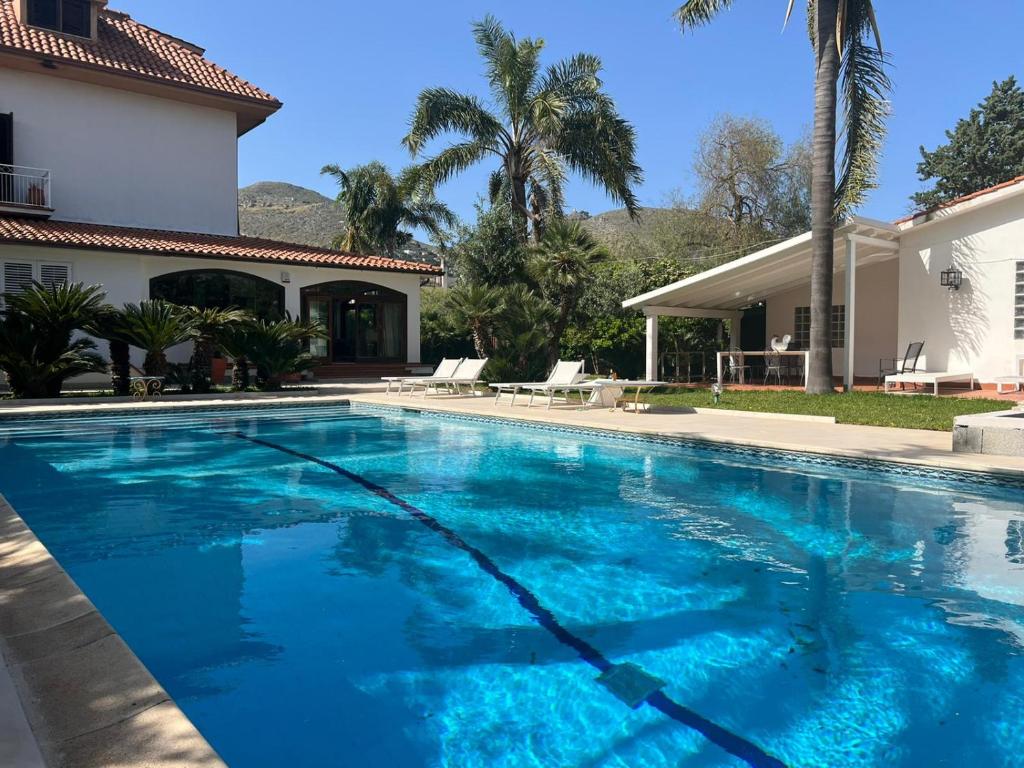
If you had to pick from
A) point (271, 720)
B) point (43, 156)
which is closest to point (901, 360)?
point (271, 720)

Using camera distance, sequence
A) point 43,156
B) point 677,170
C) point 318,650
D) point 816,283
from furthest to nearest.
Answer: point 677,170 → point 43,156 → point 816,283 → point 318,650

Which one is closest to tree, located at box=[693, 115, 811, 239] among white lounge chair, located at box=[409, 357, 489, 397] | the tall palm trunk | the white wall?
the tall palm trunk

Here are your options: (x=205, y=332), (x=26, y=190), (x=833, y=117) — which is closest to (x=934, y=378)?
(x=833, y=117)

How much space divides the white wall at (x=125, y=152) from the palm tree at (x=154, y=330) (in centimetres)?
752

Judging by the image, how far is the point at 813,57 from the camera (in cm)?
1549

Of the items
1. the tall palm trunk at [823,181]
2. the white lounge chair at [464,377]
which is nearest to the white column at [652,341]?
the white lounge chair at [464,377]

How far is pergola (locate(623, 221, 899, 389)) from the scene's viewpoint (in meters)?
15.2

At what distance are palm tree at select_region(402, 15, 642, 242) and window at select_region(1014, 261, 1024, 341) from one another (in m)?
10.7

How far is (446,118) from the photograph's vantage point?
22203 mm

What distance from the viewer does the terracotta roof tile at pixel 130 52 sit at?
19844 mm

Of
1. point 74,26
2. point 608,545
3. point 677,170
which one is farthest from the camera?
point 677,170

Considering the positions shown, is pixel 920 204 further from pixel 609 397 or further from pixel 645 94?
pixel 609 397

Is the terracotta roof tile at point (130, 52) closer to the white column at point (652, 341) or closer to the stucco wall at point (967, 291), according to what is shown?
the white column at point (652, 341)

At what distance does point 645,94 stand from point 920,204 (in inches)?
1409
